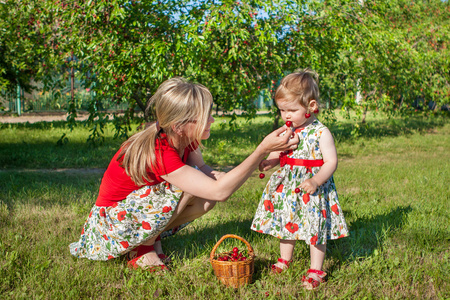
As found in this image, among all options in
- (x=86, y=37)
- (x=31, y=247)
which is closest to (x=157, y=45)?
(x=86, y=37)

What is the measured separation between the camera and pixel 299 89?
Answer: 2.44 meters

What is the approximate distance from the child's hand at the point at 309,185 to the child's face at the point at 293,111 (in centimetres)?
39

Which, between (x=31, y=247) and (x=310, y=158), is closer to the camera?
(x=310, y=158)

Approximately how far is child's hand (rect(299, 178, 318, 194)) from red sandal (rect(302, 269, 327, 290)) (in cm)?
53

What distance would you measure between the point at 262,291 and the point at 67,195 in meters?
2.61

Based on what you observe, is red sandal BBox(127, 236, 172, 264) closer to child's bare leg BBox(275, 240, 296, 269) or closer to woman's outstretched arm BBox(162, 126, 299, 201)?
woman's outstretched arm BBox(162, 126, 299, 201)

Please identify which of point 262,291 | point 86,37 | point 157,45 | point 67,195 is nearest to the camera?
point 262,291

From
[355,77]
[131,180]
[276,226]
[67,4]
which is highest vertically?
[67,4]

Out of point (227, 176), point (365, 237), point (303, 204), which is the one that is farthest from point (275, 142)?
point (365, 237)

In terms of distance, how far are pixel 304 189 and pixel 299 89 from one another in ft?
1.91

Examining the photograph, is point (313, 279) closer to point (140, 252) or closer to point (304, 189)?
point (304, 189)

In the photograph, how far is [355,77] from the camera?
8016 millimetres

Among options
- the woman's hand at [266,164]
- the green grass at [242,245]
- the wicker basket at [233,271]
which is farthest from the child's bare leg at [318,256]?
the woman's hand at [266,164]

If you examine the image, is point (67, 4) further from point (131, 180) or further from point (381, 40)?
point (381, 40)
